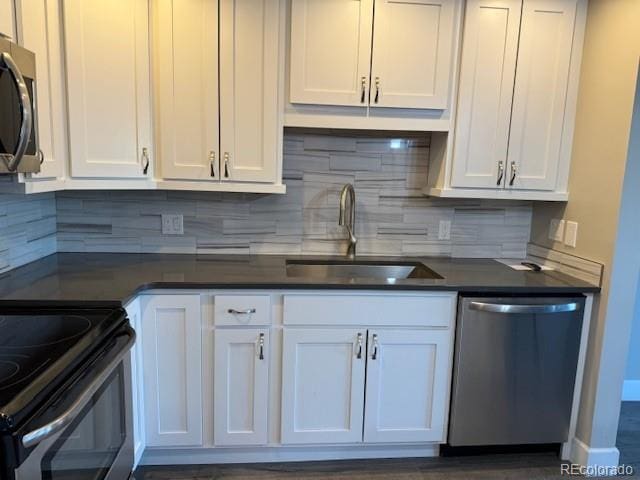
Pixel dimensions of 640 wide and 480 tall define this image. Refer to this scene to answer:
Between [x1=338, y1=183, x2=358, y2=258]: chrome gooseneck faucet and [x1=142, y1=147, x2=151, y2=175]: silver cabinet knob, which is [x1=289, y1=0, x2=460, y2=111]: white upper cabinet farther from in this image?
[x1=142, y1=147, x2=151, y2=175]: silver cabinet knob

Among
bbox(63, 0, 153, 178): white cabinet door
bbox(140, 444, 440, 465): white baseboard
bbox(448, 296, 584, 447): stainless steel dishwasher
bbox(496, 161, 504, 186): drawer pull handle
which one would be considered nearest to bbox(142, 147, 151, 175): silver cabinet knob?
bbox(63, 0, 153, 178): white cabinet door

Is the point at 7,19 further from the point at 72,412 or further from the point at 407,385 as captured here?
the point at 407,385

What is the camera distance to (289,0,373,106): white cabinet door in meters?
2.20

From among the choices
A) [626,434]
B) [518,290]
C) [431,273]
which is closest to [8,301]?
[431,273]

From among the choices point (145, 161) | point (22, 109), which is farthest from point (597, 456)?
point (22, 109)

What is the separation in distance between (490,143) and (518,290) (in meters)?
0.77

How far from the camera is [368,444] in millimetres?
2260

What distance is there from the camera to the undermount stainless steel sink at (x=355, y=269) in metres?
2.57

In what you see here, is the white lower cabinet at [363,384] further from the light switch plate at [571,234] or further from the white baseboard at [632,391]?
the white baseboard at [632,391]

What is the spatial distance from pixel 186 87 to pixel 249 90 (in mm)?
298

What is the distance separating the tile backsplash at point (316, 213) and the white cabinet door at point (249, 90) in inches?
13.4

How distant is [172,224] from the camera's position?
8.48 ft

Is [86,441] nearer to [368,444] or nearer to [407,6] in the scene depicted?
[368,444]

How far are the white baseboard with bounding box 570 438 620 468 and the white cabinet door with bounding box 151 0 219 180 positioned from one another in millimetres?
2244
